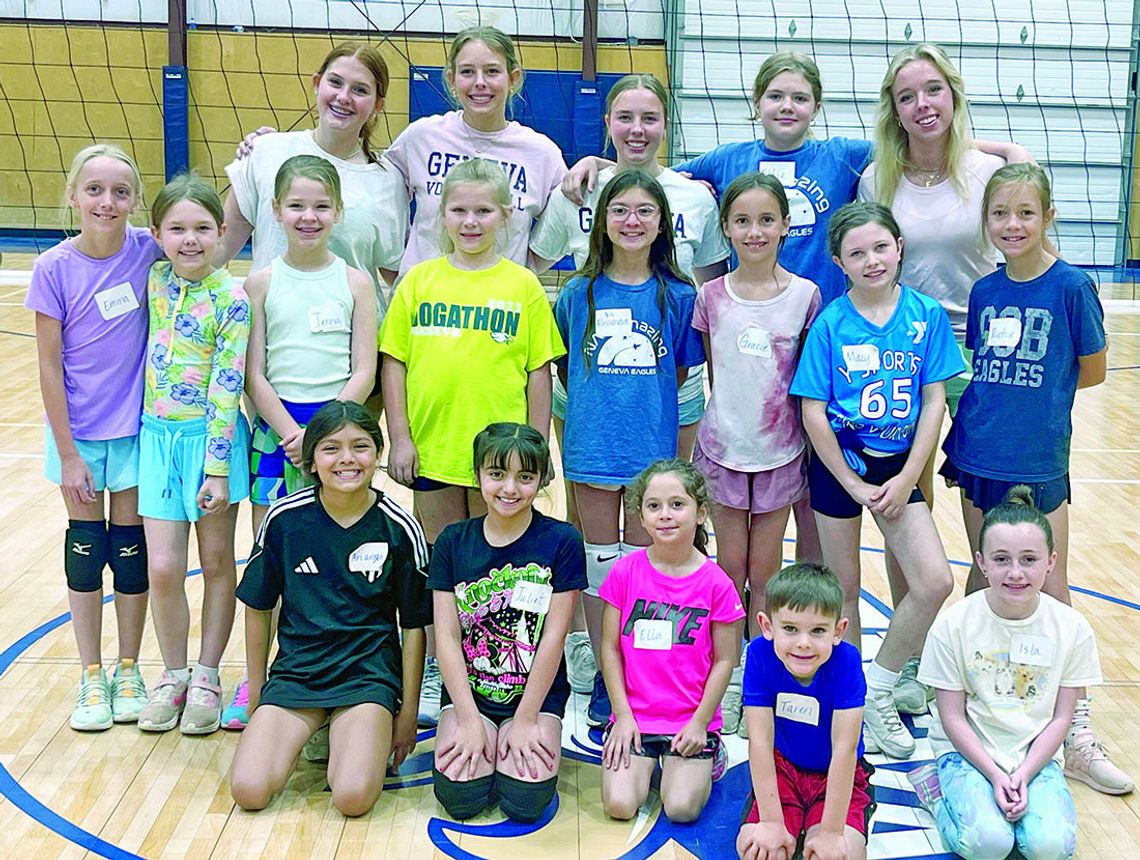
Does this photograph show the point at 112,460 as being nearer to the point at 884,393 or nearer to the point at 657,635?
the point at 657,635

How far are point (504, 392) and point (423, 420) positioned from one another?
0.60 feet

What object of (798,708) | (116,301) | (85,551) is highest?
(116,301)

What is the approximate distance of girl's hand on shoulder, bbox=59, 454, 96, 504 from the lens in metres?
2.65

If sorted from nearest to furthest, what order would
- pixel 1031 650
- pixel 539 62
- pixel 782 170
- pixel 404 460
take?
pixel 1031 650
pixel 404 460
pixel 782 170
pixel 539 62

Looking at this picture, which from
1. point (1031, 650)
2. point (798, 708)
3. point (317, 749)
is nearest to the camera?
point (798, 708)

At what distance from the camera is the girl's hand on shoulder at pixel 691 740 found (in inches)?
94.9

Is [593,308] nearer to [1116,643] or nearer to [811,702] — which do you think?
[811,702]

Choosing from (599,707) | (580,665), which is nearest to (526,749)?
(599,707)

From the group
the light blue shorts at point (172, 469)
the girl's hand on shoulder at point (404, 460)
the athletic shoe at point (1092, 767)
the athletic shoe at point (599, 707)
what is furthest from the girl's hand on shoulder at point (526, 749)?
the athletic shoe at point (1092, 767)

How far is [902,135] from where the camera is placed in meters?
2.90

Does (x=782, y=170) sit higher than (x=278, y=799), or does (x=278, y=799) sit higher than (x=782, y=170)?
(x=782, y=170)

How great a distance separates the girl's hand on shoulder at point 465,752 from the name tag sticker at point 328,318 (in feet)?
2.82

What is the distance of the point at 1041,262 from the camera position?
263 centimetres

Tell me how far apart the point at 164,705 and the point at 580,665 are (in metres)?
0.94
